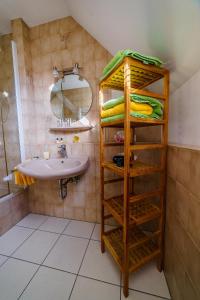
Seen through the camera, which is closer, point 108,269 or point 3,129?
point 108,269

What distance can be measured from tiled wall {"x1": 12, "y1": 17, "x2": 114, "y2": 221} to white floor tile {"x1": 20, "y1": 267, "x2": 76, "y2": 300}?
0.63m

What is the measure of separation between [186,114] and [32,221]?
1.94m

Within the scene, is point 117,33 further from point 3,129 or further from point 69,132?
point 3,129

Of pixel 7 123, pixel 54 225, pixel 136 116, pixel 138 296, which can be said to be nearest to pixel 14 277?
pixel 54 225

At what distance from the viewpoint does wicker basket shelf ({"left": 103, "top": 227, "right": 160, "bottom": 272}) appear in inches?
36.2

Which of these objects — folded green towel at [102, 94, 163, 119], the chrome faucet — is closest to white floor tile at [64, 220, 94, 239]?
the chrome faucet

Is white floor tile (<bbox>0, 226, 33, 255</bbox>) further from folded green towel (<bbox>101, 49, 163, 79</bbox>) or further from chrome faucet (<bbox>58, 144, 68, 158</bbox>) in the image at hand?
folded green towel (<bbox>101, 49, 163, 79</bbox>)

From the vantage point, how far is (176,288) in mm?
770

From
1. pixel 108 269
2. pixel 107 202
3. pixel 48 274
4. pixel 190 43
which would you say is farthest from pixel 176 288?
pixel 190 43

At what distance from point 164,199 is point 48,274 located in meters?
1.04

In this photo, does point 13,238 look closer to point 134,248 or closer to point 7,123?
point 134,248

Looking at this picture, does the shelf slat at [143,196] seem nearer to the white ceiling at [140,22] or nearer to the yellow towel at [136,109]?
the yellow towel at [136,109]

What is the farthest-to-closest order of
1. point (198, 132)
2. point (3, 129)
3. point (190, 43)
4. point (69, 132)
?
1. point (3, 129)
2. point (69, 132)
3. point (198, 132)
4. point (190, 43)

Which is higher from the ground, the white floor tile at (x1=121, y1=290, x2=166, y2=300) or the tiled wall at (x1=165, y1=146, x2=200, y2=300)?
the tiled wall at (x1=165, y1=146, x2=200, y2=300)
